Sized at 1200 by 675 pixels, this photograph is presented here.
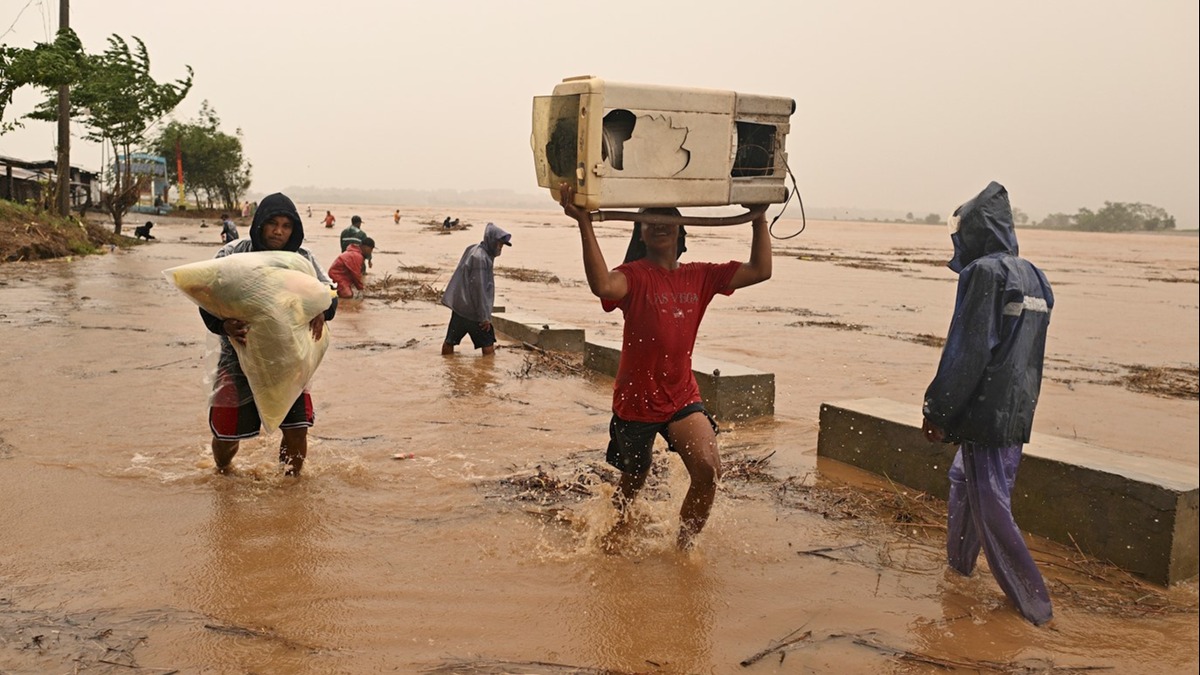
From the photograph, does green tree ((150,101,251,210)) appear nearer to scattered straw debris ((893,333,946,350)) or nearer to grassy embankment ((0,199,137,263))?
grassy embankment ((0,199,137,263))

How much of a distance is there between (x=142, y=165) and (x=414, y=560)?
5210cm

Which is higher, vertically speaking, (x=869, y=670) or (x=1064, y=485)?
(x=1064, y=485)

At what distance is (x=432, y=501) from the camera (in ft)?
16.6

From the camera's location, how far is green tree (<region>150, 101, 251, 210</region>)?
52.3 meters

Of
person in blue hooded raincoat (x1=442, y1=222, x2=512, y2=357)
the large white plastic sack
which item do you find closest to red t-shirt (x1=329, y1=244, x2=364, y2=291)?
person in blue hooded raincoat (x1=442, y1=222, x2=512, y2=357)

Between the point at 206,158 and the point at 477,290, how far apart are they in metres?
48.4

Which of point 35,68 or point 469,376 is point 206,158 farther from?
point 469,376

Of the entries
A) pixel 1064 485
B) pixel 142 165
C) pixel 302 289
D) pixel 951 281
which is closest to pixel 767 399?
pixel 1064 485

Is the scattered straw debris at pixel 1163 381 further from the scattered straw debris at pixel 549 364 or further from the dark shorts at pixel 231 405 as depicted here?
the dark shorts at pixel 231 405

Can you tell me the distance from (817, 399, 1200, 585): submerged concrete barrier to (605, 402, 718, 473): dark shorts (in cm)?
176

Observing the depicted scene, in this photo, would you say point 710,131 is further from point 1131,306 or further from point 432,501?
point 1131,306

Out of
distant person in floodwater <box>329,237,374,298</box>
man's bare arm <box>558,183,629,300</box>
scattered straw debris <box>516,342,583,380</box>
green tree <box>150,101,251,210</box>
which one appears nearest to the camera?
man's bare arm <box>558,183,629,300</box>

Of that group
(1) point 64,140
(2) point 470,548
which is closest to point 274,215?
(2) point 470,548

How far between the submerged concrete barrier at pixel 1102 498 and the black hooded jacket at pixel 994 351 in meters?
0.96
